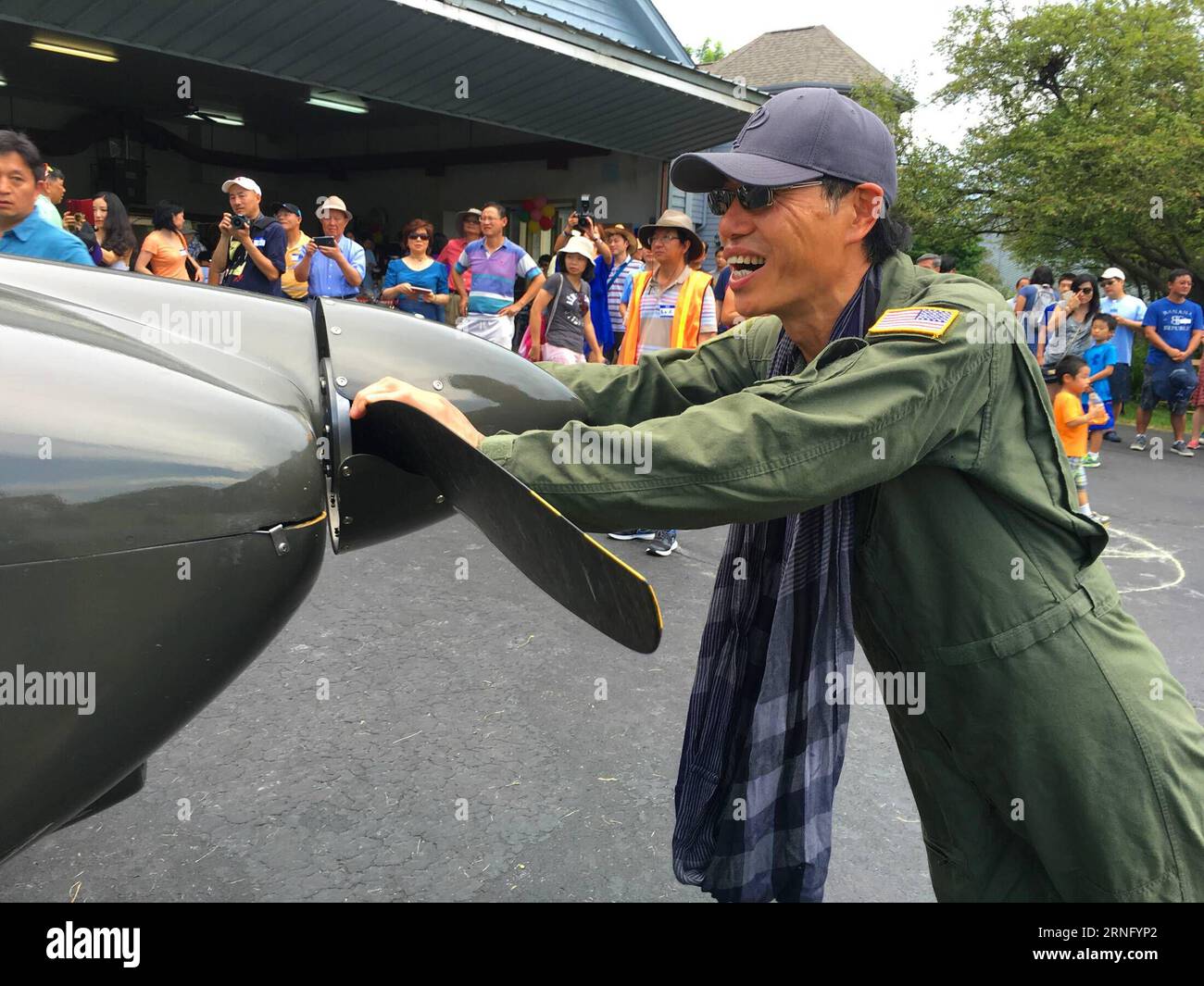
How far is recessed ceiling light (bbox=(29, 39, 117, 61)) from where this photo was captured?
12922 mm

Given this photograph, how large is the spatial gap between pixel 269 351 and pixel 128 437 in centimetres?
41

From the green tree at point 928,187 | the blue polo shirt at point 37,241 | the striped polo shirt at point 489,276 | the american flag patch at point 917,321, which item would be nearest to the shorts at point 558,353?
the striped polo shirt at point 489,276

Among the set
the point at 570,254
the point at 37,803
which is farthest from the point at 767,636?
the point at 570,254

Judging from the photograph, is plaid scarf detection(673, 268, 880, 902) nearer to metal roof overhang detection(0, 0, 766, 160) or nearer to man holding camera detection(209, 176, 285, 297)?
man holding camera detection(209, 176, 285, 297)

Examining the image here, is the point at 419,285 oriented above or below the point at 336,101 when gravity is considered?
below

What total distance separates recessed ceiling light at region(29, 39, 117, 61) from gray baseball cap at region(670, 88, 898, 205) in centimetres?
1461

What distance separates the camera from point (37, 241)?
12.0 ft

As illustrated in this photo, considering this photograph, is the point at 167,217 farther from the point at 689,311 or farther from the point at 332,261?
the point at 689,311

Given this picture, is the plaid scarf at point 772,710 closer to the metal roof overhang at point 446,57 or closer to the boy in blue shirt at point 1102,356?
the boy in blue shirt at point 1102,356

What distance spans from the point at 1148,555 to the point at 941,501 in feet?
17.2


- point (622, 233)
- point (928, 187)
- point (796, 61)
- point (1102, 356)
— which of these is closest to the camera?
point (622, 233)

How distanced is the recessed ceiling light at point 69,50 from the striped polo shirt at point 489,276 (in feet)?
30.3

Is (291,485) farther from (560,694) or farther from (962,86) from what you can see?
(962,86)

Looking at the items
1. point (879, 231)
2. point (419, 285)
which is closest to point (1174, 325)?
point (419, 285)
